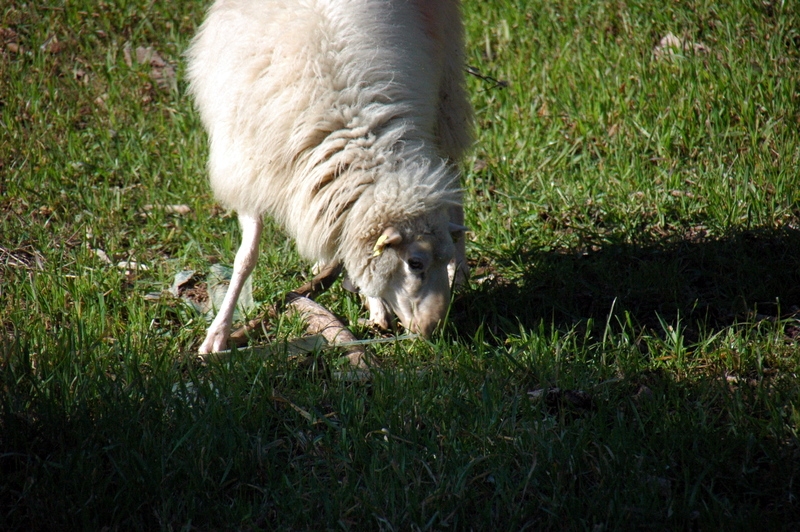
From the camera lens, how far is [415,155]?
3104 millimetres

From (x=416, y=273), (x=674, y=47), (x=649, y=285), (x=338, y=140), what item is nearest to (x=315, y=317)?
(x=416, y=273)

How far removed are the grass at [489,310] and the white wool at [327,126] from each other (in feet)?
1.99

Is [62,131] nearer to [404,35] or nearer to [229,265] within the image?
[229,265]

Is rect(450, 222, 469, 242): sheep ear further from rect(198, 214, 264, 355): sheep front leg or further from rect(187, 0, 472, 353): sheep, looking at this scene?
rect(198, 214, 264, 355): sheep front leg

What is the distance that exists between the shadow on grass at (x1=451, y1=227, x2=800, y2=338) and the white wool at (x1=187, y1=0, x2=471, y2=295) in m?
0.68

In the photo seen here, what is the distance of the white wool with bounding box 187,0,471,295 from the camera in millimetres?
3033

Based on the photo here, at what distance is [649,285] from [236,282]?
2.07 meters

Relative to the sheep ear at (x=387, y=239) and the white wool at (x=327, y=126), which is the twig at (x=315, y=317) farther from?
the sheep ear at (x=387, y=239)

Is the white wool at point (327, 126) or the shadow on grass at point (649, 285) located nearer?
the white wool at point (327, 126)

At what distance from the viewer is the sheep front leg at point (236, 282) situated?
11.1 ft

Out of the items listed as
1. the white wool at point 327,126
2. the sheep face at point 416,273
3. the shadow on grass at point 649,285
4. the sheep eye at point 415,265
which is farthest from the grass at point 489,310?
the white wool at point 327,126

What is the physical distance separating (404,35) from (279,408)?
173 cm

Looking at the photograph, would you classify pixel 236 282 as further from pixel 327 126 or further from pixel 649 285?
pixel 649 285

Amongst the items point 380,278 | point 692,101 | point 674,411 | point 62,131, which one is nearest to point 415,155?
point 380,278
